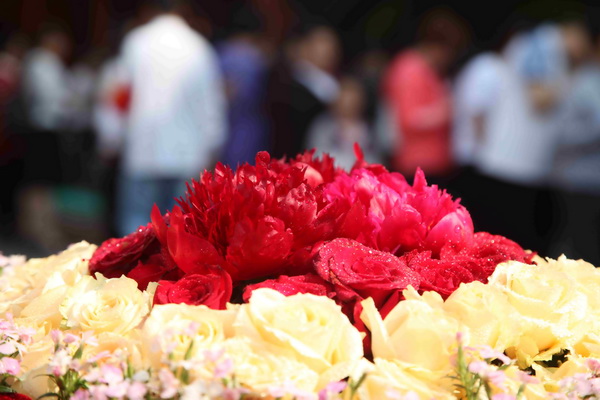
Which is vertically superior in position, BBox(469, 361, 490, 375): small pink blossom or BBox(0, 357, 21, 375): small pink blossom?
BBox(469, 361, 490, 375): small pink blossom

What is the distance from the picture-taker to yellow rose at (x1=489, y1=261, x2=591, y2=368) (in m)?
1.18

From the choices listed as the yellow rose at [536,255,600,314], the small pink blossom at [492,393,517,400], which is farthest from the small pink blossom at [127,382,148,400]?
the yellow rose at [536,255,600,314]

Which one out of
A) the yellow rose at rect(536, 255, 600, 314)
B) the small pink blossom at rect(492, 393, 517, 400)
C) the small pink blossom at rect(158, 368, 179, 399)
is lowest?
the small pink blossom at rect(158, 368, 179, 399)

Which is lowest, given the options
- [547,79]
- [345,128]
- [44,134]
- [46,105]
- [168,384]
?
[44,134]

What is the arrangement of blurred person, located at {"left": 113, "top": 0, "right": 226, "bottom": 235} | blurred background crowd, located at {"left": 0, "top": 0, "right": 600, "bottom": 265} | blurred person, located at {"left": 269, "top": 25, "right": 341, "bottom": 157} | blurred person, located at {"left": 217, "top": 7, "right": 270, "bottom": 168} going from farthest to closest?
blurred person, located at {"left": 217, "top": 7, "right": 270, "bottom": 168} → blurred person, located at {"left": 269, "top": 25, "right": 341, "bottom": 157} → blurred person, located at {"left": 113, "top": 0, "right": 226, "bottom": 235} → blurred background crowd, located at {"left": 0, "top": 0, "right": 600, "bottom": 265}

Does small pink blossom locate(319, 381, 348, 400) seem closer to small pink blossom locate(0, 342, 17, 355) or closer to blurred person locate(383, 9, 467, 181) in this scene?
small pink blossom locate(0, 342, 17, 355)

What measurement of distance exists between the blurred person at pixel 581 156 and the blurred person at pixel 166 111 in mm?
2203

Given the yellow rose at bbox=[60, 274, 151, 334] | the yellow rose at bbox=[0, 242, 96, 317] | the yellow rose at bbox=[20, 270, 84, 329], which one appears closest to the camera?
the yellow rose at bbox=[60, 274, 151, 334]

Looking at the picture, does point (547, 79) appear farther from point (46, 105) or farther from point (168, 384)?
point (46, 105)

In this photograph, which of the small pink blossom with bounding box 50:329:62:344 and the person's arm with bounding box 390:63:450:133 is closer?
the small pink blossom with bounding box 50:329:62:344

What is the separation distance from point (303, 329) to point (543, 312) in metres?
0.40

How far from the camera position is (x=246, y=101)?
17.6 feet

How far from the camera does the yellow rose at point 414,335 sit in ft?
3.53

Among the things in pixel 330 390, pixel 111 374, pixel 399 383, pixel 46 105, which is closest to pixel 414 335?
pixel 399 383
